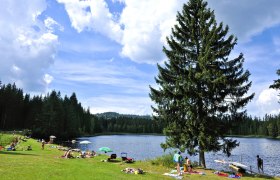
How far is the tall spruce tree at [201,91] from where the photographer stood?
1208 inches

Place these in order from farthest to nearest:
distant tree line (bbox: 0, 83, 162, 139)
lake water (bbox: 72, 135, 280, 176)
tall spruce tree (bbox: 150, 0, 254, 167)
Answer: distant tree line (bbox: 0, 83, 162, 139) < lake water (bbox: 72, 135, 280, 176) < tall spruce tree (bbox: 150, 0, 254, 167)

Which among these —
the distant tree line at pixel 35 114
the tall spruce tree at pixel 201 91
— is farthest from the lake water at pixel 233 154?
the distant tree line at pixel 35 114

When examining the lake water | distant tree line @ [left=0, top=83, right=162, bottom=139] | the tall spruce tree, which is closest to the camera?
the tall spruce tree

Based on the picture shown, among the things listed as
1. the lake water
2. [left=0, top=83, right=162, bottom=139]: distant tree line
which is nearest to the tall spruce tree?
the lake water

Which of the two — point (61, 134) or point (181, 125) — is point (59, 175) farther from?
point (61, 134)

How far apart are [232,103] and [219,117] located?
2.04m

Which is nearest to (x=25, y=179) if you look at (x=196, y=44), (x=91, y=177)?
(x=91, y=177)

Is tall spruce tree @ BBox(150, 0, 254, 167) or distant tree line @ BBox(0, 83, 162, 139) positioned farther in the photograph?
distant tree line @ BBox(0, 83, 162, 139)

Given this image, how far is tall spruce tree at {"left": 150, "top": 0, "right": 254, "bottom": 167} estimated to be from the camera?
30.7 meters

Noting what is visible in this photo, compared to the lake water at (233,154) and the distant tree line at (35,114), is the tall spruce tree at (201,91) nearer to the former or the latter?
the lake water at (233,154)

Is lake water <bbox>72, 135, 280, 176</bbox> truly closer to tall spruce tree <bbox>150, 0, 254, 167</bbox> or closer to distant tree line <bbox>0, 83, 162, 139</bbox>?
tall spruce tree <bbox>150, 0, 254, 167</bbox>

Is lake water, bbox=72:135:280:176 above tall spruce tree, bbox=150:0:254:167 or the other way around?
the other way around

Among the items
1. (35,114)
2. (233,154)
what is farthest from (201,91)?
(35,114)

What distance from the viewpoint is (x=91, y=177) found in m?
21.2
